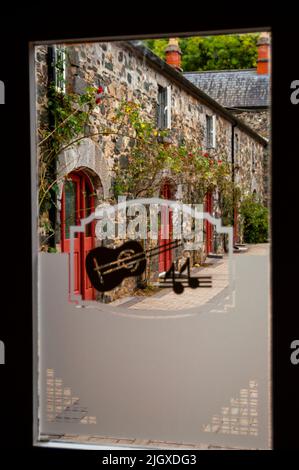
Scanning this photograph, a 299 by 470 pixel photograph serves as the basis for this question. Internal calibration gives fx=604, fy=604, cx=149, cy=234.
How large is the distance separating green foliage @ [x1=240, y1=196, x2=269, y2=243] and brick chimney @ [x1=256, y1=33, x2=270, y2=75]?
0.81m

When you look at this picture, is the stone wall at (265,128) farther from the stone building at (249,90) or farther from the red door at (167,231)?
the red door at (167,231)

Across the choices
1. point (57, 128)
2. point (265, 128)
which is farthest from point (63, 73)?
point (265, 128)

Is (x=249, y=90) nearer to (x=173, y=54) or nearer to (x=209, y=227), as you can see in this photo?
(x=173, y=54)

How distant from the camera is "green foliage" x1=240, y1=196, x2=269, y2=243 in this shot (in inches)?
147

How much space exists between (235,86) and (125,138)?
0.93 meters

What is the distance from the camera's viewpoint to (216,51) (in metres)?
3.90

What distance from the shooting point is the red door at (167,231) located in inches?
156

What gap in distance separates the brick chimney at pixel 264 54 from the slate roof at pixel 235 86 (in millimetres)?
43

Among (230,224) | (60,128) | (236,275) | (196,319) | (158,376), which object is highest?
(60,128)
